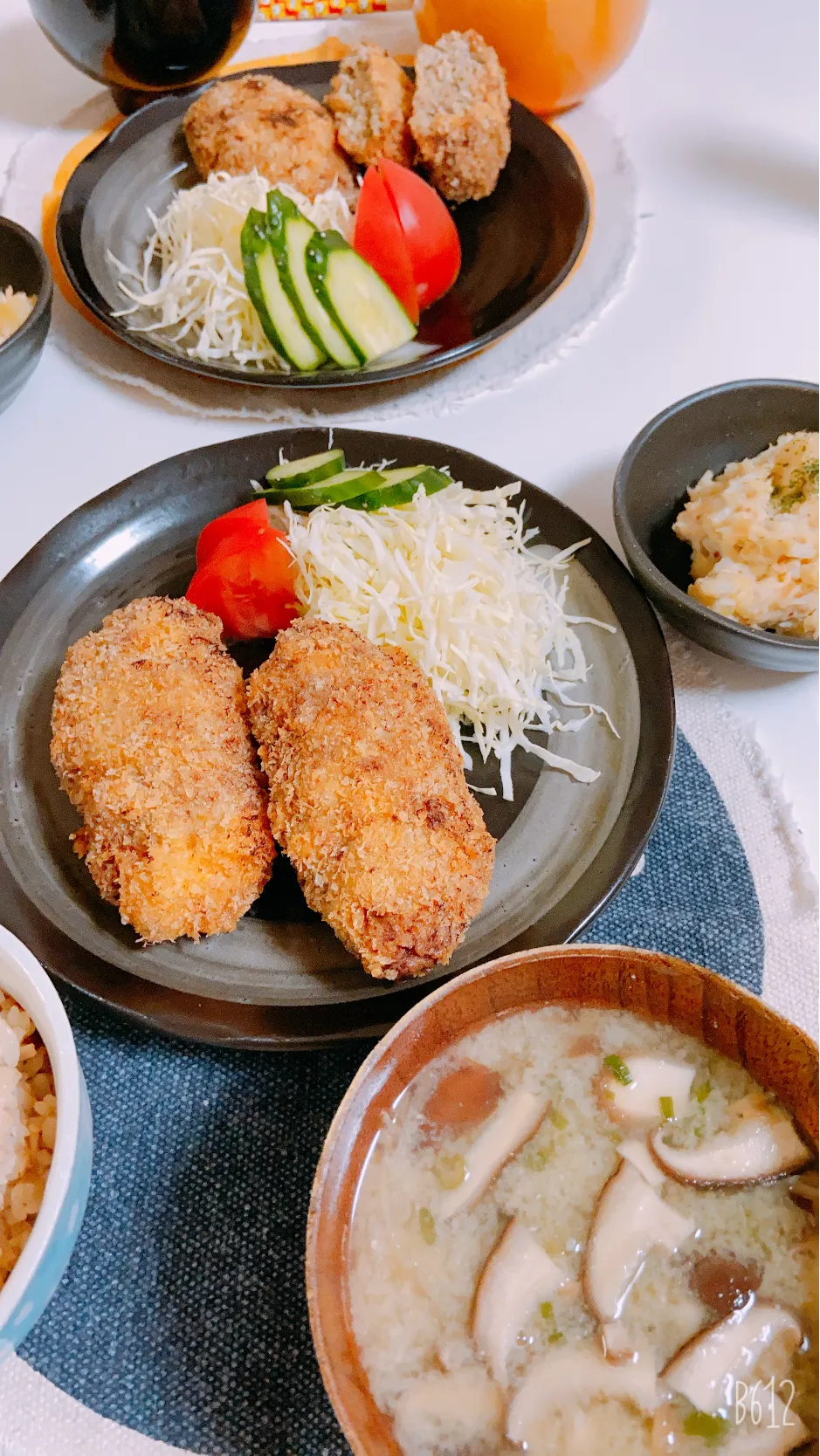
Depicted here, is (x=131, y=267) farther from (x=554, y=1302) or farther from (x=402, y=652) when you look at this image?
(x=554, y=1302)

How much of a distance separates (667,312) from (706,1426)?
2443 mm

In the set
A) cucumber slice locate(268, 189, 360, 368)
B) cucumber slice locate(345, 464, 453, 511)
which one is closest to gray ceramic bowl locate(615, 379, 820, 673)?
cucumber slice locate(345, 464, 453, 511)

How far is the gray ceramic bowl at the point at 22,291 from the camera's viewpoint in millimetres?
2104

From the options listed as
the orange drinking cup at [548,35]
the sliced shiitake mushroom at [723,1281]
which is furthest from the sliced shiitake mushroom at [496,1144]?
the orange drinking cup at [548,35]

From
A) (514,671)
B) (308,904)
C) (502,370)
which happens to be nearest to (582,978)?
(308,904)

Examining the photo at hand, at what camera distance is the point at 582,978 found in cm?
124

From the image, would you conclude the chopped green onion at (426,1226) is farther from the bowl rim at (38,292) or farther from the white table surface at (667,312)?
the bowl rim at (38,292)

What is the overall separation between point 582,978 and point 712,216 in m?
2.48

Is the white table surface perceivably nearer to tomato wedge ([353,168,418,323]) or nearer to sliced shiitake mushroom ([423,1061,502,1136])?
tomato wedge ([353,168,418,323])

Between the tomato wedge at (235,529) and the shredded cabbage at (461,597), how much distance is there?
0.08 metres

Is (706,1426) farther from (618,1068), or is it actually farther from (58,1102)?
(58,1102)

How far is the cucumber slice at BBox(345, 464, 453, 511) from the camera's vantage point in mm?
1959

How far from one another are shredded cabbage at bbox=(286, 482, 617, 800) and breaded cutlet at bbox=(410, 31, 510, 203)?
1.17m

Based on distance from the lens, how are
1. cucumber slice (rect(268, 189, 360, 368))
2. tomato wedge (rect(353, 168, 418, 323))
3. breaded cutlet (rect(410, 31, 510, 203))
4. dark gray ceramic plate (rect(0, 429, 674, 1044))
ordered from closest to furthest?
1. dark gray ceramic plate (rect(0, 429, 674, 1044))
2. cucumber slice (rect(268, 189, 360, 368))
3. tomato wedge (rect(353, 168, 418, 323))
4. breaded cutlet (rect(410, 31, 510, 203))
